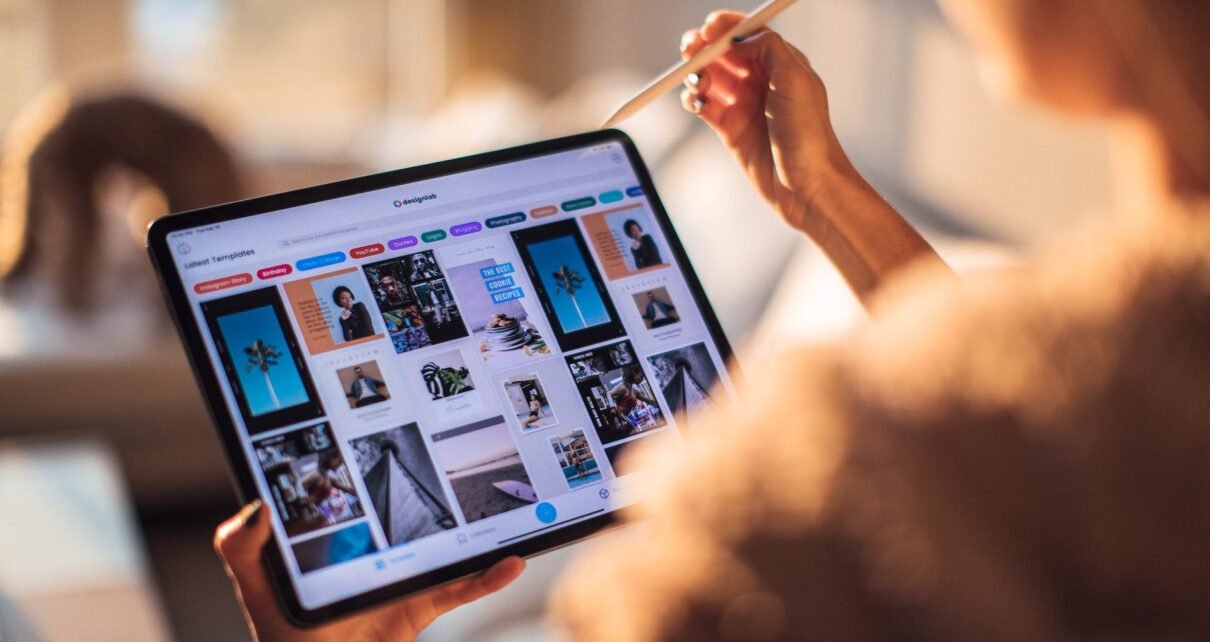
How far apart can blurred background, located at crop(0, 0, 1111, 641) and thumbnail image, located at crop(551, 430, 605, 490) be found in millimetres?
151

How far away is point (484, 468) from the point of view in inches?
27.6

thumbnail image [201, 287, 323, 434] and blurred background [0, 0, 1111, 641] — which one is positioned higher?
blurred background [0, 0, 1111, 641]

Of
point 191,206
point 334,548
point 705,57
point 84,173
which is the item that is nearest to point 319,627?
point 334,548

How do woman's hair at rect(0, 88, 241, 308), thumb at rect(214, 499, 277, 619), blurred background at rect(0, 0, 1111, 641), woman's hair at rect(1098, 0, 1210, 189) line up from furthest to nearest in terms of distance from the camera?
1. woman's hair at rect(0, 88, 241, 308)
2. blurred background at rect(0, 0, 1111, 641)
3. thumb at rect(214, 499, 277, 619)
4. woman's hair at rect(1098, 0, 1210, 189)

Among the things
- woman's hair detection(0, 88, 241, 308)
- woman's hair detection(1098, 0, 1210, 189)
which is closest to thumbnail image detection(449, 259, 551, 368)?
woman's hair detection(1098, 0, 1210, 189)

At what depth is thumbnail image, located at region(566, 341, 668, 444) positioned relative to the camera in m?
0.74

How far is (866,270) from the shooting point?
0.82m

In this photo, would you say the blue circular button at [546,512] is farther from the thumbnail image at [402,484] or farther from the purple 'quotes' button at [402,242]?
the purple 'quotes' button at [402,242]

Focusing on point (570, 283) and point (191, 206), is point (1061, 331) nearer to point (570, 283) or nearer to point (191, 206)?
point (570, 283)

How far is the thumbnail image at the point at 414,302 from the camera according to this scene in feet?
2.40

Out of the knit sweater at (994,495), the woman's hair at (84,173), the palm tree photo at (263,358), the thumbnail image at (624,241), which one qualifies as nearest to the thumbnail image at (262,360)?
the palm tree photo at (263,358)

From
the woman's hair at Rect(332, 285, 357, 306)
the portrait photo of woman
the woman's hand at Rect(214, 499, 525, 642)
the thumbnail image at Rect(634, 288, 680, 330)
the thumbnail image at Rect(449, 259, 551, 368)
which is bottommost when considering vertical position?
the woman's hand at Rect(214, 499, 525, 642)

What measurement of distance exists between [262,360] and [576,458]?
224 millimetres

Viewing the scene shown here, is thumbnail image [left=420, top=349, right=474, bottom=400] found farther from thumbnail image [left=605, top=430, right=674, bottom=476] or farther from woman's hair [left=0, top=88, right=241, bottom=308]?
woman's hair [left=0, top=88, right=241, bottom=308]
